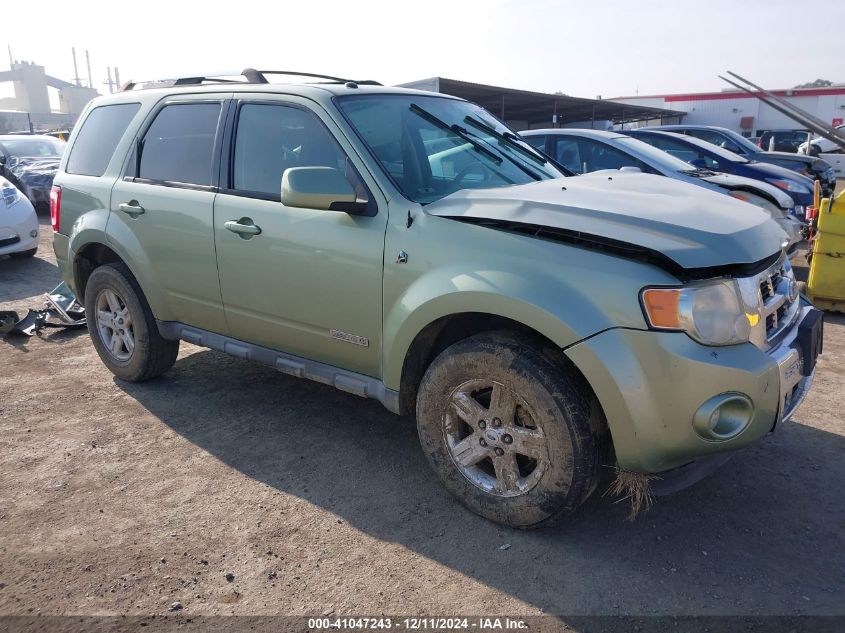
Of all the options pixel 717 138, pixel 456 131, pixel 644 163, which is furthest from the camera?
pixel 717 138

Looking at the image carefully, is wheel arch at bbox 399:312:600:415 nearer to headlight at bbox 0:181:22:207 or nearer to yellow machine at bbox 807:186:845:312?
yellow machine at bbox 807:186:845:312

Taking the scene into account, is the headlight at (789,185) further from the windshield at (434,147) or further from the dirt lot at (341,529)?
the windshield at (434,147)

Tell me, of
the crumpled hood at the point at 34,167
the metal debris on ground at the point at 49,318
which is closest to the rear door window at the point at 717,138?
the metal debris on ground at the point at 49,318

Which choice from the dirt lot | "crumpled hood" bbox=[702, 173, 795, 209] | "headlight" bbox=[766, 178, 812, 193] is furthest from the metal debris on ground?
"headlight" bbox=[766, 178, 812, 193]

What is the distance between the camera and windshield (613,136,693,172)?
756 cm

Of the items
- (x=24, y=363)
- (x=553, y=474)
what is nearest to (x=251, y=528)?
(x=553, y=474)

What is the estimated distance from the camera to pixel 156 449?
3.88m

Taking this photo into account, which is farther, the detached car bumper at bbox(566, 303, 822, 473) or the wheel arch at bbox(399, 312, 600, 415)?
the wheel arch at bbox(399, 312, 600, 415)

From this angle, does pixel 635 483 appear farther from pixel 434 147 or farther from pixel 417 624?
pixel 434 147

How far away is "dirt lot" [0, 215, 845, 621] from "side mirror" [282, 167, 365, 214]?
1.42 m

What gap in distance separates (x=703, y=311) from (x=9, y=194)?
9.22 meters

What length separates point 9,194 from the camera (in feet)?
29.1

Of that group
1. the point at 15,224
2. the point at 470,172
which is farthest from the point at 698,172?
the point at 15,224

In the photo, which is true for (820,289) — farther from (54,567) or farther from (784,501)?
(54,567)
